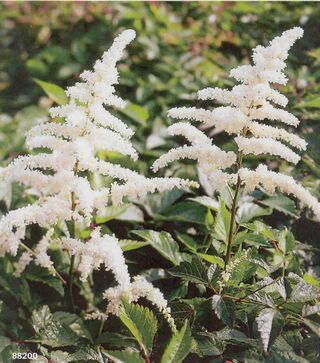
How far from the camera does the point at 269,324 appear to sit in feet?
5.07

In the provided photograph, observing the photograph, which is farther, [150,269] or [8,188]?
[8,188]

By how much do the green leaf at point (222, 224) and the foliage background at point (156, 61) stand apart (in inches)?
13.0

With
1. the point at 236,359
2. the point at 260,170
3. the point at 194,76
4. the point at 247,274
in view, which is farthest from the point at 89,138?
the point at 194,76

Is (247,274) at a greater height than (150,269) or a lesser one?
greater

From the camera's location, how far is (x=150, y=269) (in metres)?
2.21

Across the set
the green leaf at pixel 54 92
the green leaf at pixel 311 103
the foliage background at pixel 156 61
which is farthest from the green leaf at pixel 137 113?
the green leaf at pixel 311 103

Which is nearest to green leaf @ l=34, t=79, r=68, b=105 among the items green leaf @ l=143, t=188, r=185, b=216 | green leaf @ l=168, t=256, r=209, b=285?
green leaf @ l=143, t=188, r=185, b=216

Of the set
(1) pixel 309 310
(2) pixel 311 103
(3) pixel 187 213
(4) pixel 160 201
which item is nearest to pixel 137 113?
(4) pixel 160 201

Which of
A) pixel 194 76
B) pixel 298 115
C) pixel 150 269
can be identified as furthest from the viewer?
pixel 194 76

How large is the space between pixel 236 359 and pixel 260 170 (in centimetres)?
64

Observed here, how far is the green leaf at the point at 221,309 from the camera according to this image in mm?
1646

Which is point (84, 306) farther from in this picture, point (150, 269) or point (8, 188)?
point (8, 188)

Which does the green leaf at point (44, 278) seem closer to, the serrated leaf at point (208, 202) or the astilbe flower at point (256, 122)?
the serrated leaf at point (208, 202)

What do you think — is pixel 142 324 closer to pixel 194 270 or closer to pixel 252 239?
pixel 194 270
